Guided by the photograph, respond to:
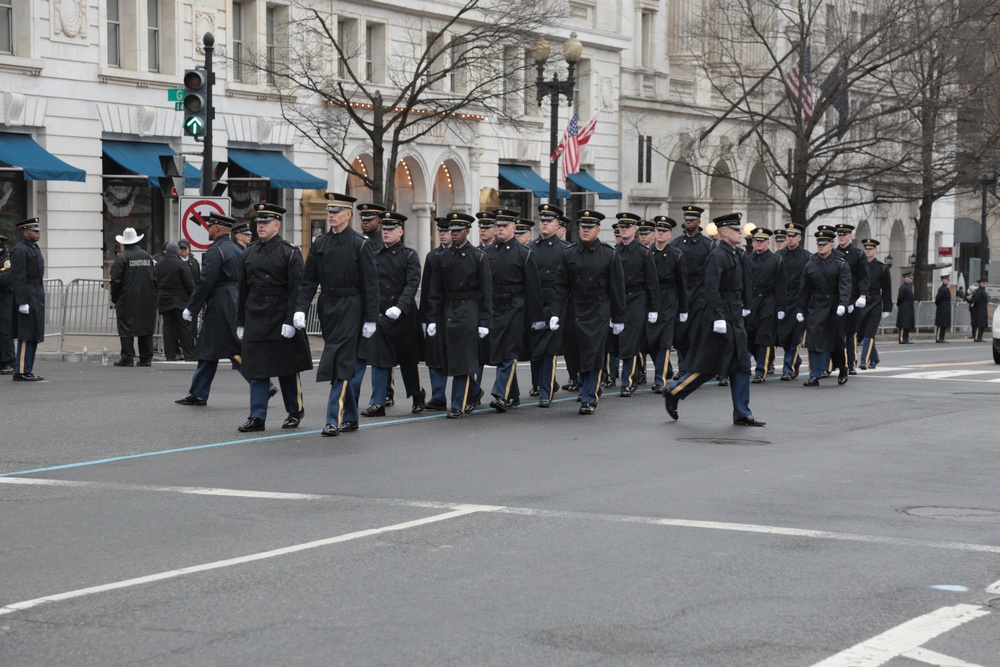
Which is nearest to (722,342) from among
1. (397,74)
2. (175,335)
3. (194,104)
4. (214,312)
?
(214,312)

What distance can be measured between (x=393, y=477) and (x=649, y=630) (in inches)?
182

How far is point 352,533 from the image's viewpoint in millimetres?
8883

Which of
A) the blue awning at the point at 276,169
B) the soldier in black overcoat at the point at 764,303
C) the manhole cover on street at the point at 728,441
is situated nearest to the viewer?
the manhole cover on street at the point at 728,441

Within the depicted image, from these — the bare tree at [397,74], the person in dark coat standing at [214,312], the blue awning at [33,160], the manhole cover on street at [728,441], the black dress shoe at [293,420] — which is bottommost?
the manhole cover on street at [728,441]

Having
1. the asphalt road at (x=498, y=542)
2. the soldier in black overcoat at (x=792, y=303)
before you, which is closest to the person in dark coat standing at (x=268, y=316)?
the asphalt road at (x=498, y=542)

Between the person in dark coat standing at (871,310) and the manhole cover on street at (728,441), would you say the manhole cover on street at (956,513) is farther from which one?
the person in dark coat standing at (871,310)

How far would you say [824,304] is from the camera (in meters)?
20.7

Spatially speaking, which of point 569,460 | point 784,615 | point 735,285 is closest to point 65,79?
point 735,285

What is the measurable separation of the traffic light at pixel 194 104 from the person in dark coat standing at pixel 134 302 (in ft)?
6.71

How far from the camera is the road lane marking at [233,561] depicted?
7191mm

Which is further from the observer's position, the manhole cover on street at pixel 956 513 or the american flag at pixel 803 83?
the american flag at pixel 803 83

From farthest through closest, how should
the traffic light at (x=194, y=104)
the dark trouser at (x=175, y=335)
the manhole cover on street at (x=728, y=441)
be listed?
the dark trouser at (x=175, y=335)
the traffic light at (x=194, y=104)
the manhole cover on street at (x=728, y=441)

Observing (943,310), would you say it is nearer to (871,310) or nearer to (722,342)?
(871,310)

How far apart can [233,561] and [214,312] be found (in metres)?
8.58
